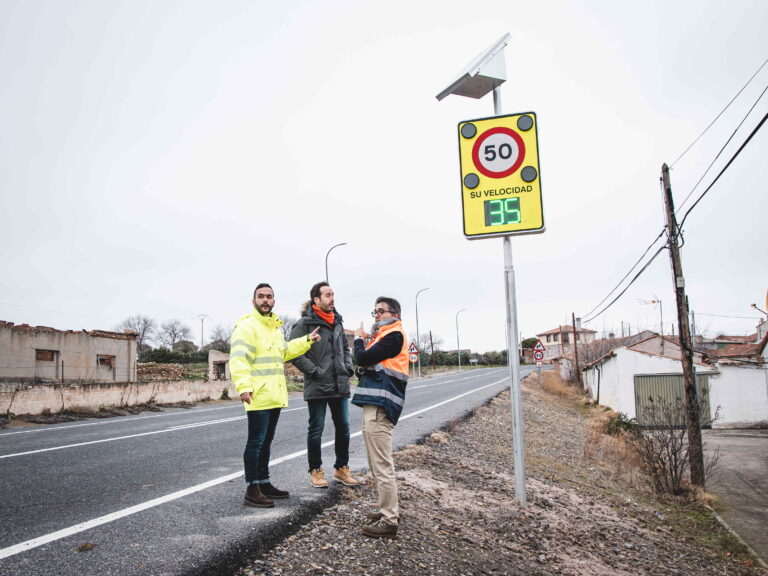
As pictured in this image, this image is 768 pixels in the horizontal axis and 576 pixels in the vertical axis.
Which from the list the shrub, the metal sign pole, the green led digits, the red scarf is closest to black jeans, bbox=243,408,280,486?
the red scarf

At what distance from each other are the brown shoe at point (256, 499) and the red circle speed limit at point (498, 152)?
11.7ft

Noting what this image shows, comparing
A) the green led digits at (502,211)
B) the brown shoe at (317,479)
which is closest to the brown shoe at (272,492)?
the brown shoe at (317,479)

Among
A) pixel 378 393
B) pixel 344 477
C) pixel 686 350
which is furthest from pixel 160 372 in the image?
pixel 378 393

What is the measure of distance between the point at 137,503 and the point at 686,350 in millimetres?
11208

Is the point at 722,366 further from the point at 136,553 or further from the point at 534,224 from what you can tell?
the point at 136,553

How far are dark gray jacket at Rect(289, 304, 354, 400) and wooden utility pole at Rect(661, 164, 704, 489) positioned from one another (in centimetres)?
906

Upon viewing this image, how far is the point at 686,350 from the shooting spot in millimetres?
11930

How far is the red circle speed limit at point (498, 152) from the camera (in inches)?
216

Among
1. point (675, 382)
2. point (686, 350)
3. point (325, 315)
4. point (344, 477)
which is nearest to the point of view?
point (325, 315)

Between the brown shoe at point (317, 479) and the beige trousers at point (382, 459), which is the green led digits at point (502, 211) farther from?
the brown shoe at point (317, 479)

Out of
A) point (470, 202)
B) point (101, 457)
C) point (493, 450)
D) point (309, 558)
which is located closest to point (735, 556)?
point (493, 450)

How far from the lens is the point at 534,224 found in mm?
5355

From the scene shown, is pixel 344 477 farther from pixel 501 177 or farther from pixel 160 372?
pixel 160 372

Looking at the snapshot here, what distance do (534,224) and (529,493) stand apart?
337 centimetres
